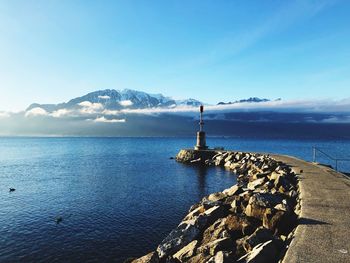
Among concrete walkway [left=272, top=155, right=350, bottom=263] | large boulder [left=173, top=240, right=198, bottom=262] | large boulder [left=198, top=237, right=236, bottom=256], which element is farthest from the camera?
large boulder [left=173, top=240, right=198, bottom=262]

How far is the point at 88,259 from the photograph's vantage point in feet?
73.5

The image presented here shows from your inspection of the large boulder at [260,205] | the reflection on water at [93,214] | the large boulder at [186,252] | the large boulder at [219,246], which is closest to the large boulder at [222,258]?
the large boulder at [219,246]

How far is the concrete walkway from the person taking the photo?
12.8 meters

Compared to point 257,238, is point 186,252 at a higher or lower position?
lower

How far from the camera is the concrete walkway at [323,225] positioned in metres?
12.8

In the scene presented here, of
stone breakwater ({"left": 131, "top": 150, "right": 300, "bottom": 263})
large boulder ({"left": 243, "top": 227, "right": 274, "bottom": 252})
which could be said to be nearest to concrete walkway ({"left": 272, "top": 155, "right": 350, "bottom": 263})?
stone breakwater ({"left": 131, "top": 150, "right": 300, "bottom": 263})

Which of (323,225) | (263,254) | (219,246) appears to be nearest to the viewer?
(263,254)

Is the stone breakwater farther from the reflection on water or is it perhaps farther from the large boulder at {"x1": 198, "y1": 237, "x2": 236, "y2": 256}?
the reflection on water

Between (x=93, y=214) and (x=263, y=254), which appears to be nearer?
(x=263, y=254)

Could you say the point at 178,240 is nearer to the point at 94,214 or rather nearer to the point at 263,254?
the point at 263,254

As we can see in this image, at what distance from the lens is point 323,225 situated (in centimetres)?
1647

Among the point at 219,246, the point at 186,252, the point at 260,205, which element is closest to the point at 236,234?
the point at 219,246

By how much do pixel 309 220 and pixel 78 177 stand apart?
51935mm

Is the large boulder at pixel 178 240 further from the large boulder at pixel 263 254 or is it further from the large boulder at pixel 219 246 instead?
the large boulder at pixel 263 254
